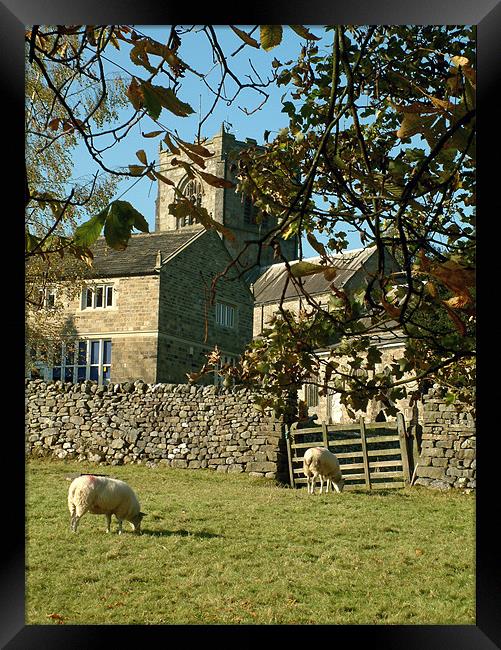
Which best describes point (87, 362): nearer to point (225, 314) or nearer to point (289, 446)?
point (225, 314)

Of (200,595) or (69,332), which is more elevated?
(69,332)

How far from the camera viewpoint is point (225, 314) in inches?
987

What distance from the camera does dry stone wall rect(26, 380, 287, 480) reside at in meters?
14.6

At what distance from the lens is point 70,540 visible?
26.5 ft

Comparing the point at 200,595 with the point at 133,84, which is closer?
the point at 133,84

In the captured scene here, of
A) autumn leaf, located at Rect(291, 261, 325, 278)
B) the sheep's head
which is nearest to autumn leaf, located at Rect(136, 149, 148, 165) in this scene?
autumn leaf, located at Rect(291, 261, 325, 278)

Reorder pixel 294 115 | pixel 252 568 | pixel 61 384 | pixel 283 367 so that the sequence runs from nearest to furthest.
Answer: pixel 283 367 < pixel 294 115 < pixel 252 568 < pixel 61 384

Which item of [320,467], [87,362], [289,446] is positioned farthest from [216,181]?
[87,362]

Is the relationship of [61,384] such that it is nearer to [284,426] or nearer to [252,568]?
[284,426]
